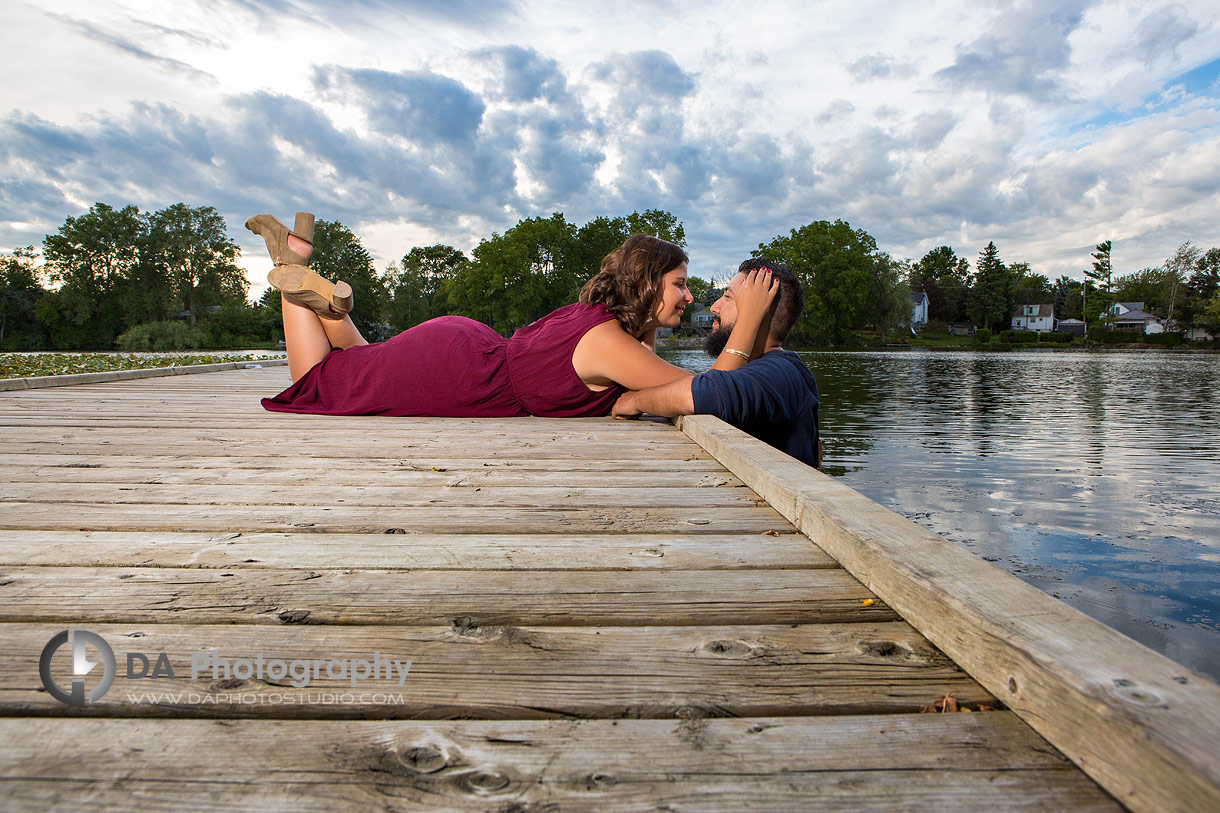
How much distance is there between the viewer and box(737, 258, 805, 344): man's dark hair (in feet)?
11.2

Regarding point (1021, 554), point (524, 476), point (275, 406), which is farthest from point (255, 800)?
point (1021, 554)

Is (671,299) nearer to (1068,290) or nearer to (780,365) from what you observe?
(780,365)

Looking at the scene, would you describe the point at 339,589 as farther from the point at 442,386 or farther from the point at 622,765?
the point at 442,386

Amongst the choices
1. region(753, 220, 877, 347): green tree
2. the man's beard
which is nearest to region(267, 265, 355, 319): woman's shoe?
the man's beard

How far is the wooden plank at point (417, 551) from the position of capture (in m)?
1.34

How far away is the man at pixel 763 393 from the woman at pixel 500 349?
12 cm

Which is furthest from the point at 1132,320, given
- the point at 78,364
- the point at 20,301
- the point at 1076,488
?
the point at 20,301

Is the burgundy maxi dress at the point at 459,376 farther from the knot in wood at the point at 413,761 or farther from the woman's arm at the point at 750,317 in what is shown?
the knot in wood at the point at 413,761

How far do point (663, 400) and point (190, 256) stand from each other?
51879mm

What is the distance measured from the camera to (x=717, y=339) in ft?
13.2

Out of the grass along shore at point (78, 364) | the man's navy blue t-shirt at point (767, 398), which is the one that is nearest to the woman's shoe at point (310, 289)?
the man's navy blue t-shirt at point (767, 398)

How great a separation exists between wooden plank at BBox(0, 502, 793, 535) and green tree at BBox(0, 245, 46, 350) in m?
54.0

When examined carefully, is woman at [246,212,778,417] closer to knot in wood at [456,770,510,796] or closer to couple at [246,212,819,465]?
couple at [246,212,819,465]

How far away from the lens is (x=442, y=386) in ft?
12.1
